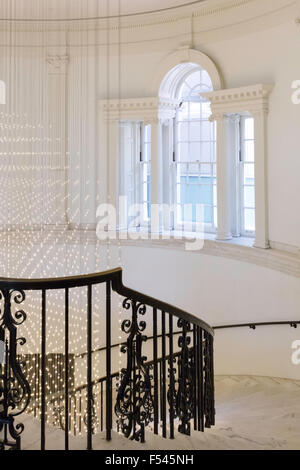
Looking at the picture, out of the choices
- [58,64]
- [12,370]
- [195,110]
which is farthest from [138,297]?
[58,64]

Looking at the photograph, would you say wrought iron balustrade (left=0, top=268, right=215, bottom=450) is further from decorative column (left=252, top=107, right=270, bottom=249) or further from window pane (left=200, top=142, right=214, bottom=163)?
window pane (left=200, top=142, right=214, bottom=163)

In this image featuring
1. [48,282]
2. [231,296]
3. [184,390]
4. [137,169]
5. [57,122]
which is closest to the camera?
[48,282]

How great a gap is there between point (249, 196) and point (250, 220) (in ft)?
1.32

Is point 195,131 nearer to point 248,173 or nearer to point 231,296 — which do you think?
point 248,173

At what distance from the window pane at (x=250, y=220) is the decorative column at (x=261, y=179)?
29.5 inches

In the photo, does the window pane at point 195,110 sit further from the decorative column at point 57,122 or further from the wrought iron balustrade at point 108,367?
the wrought iron balustrade at point 108,367

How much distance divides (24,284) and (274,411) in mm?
4064

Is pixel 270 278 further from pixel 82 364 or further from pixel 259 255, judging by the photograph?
pixel 82 364

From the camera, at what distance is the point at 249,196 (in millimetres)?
8547

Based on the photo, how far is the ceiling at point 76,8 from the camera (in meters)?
8.52

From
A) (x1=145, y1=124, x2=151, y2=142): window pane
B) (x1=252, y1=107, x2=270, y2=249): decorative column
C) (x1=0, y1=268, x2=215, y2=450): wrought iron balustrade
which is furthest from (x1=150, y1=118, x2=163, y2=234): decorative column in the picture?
(x1=0, y1=268, x2=215, y2=450): wrought iron balustrade

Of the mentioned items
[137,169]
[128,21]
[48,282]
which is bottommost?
[48,282]

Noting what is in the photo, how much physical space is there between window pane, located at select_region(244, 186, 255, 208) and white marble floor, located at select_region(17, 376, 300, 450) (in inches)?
110

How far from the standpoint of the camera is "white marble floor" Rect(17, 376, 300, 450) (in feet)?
8.83
